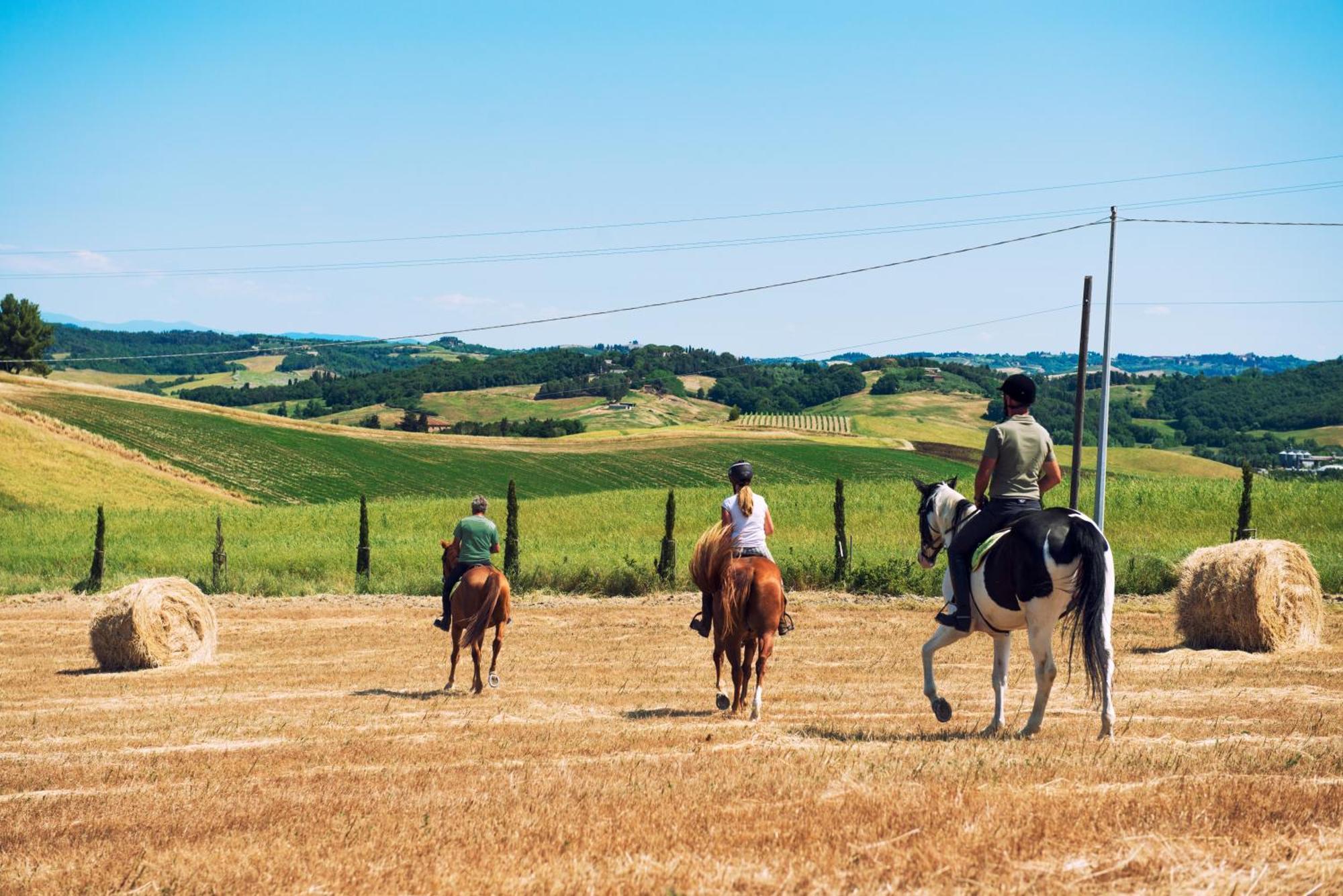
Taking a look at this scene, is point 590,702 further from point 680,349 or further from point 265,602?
point 680,349

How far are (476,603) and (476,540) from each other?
0.83 meters

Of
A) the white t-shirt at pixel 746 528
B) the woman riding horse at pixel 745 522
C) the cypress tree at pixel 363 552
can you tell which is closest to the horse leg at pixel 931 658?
the woman riding horse at pixel 745 522

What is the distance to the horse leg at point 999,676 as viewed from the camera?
10.6 meters

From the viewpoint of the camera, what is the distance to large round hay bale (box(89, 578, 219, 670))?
64.2ft

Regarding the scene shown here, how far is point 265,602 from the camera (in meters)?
29.7

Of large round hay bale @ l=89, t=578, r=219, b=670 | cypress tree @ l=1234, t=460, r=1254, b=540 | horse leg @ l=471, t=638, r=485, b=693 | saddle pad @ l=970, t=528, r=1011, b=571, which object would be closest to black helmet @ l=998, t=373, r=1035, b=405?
saddle pad @ l=970, t=528, r=1011, b=571

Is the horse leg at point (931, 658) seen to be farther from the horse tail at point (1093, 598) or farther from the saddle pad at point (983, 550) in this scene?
the horse tail at point (1093, 598)

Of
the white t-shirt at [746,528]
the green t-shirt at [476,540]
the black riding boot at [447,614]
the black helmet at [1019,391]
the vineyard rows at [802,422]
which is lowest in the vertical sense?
the black riding boot at [447,614]

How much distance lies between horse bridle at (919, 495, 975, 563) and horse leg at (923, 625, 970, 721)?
74cm

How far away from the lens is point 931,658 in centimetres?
1098

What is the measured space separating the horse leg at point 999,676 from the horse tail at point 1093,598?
0.97 m

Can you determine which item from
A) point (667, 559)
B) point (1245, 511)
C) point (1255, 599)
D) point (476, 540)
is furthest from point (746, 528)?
point (1245, 511)

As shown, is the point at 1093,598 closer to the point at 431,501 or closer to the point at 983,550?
the point at 983,550

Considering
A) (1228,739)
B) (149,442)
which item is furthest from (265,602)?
(149,442)
